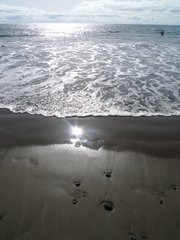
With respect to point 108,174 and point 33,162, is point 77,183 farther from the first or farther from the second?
point 33,162

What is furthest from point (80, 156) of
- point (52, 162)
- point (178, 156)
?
point (178, 156)

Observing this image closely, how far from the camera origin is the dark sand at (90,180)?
5.11 m

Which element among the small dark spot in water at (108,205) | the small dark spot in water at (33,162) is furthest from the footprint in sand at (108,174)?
the small dark spot in water at (33,162)

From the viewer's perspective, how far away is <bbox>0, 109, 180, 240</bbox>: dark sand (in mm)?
5109

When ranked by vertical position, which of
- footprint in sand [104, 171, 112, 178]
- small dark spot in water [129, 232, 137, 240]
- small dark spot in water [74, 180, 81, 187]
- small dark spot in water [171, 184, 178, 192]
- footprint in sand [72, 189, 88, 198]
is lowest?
small dark spot in water [129, 232, 137, 240]

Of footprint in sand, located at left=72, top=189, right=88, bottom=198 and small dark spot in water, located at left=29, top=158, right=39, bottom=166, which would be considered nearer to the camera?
footprint in sand, located at left=72, top=189, right=88, bottom=198

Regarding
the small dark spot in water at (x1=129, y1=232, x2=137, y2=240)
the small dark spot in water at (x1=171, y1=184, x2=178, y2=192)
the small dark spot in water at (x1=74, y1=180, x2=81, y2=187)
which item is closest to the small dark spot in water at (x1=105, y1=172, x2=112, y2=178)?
the small dark spot in water at (x1=74, y1=180, x2=81, y2=187)

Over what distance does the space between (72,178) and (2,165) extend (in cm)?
205

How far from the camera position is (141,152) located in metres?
7.80

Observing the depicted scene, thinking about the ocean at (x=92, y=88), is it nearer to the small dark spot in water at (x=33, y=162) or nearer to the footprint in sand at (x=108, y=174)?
the small dark spot in water at (x=33, y=162)

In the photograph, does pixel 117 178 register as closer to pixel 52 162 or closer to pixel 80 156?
pixel 80 156

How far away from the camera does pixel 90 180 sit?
6.42 metres

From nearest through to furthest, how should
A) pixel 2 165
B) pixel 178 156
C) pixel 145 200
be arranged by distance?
pixel 145 200
pixel 2 165
pixel 178 156

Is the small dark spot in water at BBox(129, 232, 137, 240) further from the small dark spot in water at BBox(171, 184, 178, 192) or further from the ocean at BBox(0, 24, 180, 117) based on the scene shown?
the ocean at BBox(0, 24, 180, 117)
